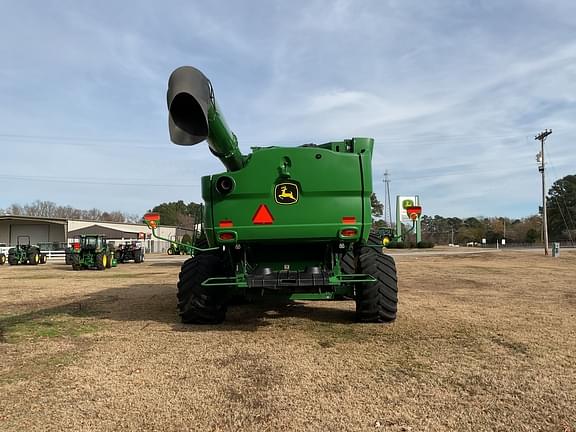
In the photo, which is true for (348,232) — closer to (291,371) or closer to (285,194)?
(285,194)

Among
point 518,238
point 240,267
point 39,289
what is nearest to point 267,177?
point 240,267

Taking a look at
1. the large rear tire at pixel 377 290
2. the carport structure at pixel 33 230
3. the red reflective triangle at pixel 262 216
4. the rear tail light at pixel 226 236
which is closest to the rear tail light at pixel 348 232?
the large rear tire at pixel 377 290

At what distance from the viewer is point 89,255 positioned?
23688 millimetres

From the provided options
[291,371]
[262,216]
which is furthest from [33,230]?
[291,371]

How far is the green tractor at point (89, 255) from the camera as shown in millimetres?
23266

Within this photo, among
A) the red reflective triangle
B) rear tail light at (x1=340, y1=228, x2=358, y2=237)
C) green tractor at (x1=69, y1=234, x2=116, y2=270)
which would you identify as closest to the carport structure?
green tractor at (x1=69, y1=234, x2=116, y2=270)

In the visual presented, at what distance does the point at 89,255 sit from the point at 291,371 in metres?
22.0

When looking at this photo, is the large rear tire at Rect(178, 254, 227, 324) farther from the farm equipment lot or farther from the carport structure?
the carport structure

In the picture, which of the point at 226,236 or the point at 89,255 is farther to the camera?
the point at 89,255

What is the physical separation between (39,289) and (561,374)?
1231 cm

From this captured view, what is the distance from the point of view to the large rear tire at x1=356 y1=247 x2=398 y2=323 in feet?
20.6

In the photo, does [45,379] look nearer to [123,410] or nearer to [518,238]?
[123,410]

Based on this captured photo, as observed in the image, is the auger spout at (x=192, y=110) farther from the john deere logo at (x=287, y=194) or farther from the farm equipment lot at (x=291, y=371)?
the farm equipment lot at (x=291, y=371)

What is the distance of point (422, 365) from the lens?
4.48 metres
